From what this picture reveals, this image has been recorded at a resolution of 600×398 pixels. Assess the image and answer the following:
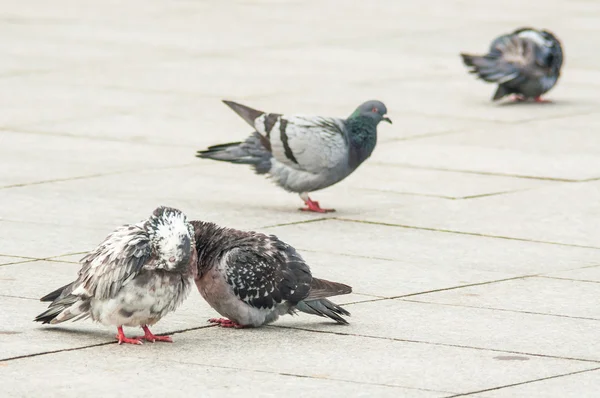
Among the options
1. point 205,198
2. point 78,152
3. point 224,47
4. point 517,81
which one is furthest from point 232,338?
point 224,47

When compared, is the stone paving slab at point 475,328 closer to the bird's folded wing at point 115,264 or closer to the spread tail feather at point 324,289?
the spread tail feather at point 324,289

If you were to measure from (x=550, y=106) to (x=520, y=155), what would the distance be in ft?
10.5

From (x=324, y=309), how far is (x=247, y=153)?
3.63 metres

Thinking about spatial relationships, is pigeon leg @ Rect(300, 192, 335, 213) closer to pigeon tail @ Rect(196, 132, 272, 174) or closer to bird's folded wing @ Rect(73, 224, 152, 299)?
pigeon tail @ Rect(196, 132, 272, 174)

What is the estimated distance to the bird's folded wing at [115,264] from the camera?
702cm

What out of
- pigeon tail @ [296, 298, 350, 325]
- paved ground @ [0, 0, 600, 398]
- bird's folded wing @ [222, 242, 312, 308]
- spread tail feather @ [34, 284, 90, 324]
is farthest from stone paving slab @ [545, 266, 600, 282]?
spread tail feather @ [34, 284, 90, 324]

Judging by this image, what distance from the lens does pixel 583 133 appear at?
48.7 ft

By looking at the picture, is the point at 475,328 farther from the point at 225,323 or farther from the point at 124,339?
the point at 124,339

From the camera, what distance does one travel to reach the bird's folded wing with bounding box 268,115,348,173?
10938 mm

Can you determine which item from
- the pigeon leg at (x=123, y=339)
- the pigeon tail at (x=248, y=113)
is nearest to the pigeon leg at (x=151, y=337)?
the pigeon leg at (x=123, y=339)

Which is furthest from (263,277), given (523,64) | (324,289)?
(523,64)

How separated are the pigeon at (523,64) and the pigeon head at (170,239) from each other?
10.0 metres

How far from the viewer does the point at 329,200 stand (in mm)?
11820

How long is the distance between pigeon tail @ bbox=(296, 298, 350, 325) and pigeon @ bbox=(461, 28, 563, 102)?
9.13 metres
